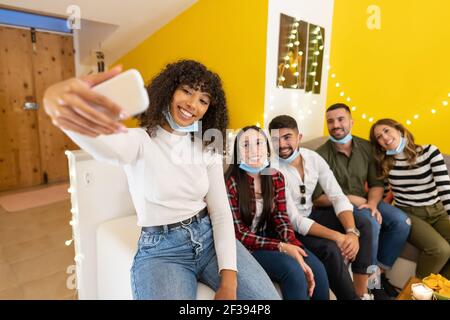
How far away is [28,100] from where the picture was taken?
3500mm

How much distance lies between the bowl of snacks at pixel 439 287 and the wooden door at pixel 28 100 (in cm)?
356

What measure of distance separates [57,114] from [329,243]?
48.5 inches

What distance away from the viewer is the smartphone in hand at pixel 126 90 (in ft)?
1.90

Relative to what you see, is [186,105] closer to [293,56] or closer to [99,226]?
[99,226]

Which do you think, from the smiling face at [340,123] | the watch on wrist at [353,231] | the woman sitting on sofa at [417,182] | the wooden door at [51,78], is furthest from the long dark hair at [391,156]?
the wooden door at [51,78]

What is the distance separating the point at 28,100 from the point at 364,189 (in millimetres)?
3633

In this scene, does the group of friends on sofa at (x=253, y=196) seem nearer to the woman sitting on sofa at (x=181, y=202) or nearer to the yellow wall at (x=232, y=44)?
the woman sitting on sofa at (x=181, y=202)

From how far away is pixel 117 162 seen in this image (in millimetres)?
875

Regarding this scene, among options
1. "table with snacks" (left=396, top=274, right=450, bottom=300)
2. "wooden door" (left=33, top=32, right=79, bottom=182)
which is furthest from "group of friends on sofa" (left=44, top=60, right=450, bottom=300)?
"wooden door" (left=33, top=32, right=79, bottom=182)

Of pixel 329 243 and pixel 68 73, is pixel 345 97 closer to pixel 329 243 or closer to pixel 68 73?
pixel 329 243

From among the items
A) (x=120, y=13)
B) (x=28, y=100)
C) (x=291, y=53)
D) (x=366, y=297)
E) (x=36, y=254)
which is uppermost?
(x=120, y=13)

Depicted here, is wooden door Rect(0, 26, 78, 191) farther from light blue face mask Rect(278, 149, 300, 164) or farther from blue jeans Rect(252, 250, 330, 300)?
blue jeans Rect(252, 250, 330, 300)

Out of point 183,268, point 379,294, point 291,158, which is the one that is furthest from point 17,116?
point 379,294
